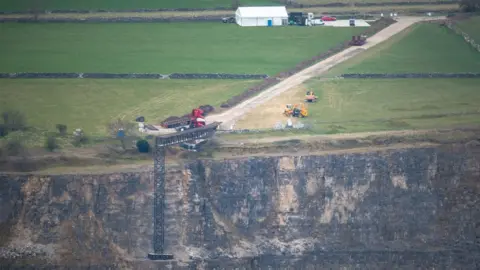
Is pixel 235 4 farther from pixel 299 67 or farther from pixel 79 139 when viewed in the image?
pixel 79 139

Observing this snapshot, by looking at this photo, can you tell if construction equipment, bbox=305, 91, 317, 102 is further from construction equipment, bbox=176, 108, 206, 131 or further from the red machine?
construction equipment, bbox=176, 108, 206, 131

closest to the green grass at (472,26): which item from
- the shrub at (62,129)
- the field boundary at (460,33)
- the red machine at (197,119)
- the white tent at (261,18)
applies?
the field boundary at (460,33)

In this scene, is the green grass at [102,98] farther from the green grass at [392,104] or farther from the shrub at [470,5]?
the shrub at [470,5]

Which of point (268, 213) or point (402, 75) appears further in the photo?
point (402, 75)

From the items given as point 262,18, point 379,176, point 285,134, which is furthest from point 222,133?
point 262,18

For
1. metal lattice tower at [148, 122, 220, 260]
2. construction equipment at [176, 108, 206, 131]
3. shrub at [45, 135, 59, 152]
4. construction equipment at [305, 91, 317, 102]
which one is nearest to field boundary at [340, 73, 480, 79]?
construction equipment at [305, 91, 317, 102]

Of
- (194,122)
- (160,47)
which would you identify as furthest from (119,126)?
(160,47)
